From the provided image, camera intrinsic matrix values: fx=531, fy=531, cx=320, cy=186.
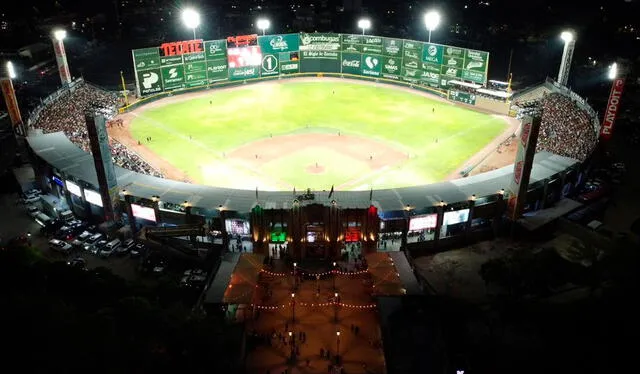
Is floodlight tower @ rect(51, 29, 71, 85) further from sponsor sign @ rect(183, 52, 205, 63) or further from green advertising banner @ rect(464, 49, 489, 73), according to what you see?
green advertising banner @ rect(464, 49, 489, 73)

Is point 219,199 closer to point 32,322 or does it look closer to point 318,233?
point 318,233

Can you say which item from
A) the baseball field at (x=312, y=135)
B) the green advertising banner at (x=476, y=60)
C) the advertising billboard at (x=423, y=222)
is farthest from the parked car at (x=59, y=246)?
the green advertising banner at (x=476, y=60)

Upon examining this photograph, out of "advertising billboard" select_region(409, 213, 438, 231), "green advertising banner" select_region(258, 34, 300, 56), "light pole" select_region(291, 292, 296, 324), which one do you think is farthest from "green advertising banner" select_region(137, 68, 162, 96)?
"light pole" select_region(291, 292, 296, 324)

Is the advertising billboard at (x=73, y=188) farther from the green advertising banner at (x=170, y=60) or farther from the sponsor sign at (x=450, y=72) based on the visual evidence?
the sponsor sign at (x=450, y=72)

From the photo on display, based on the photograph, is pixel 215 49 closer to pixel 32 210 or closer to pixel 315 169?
pixel 315 169

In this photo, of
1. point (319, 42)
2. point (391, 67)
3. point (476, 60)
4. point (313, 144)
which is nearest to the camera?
point (313, 144)

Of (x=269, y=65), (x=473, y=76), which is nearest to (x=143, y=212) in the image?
(x=269, y=65)

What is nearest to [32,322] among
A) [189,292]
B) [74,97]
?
[189,292]

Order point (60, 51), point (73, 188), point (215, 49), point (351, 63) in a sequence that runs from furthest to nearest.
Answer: point (351, 63), point (215, 49), point (60, 51), point (73, 188)
